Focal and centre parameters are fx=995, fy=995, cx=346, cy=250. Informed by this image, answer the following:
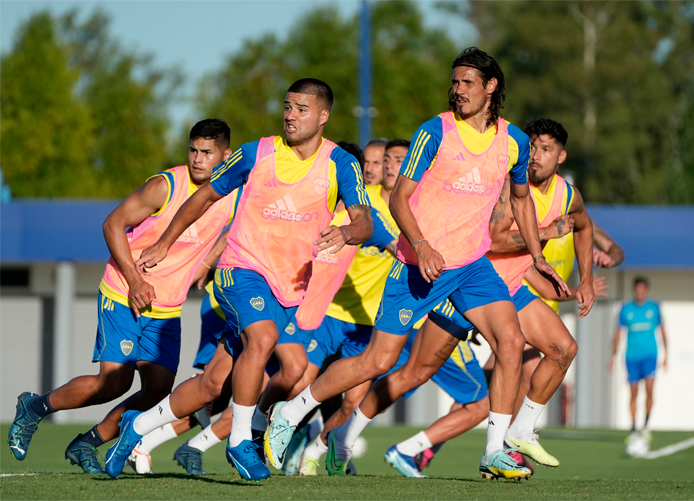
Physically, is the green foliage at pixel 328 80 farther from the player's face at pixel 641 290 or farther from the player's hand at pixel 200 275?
the player's hand at pixel 200 275

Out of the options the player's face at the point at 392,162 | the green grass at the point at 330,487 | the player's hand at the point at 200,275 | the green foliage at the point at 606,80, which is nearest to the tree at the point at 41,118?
the green foliage at the point at 606,80

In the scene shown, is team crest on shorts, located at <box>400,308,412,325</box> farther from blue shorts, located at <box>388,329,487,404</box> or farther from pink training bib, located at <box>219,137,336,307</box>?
blue shorts, located at <box>388,329,487,404</box>

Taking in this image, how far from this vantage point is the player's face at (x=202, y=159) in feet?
23.7

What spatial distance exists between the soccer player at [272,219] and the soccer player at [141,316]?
2.25ft

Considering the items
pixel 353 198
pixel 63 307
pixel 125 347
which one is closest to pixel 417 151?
pixel 353 198

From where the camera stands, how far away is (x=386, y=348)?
647 centimetres

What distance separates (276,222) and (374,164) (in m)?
2.59

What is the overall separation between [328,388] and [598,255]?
109 inches

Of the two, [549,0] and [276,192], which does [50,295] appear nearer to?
[276,192]

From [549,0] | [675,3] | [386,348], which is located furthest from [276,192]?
[675,3]

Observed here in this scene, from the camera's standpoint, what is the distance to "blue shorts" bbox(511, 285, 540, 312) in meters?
6.99

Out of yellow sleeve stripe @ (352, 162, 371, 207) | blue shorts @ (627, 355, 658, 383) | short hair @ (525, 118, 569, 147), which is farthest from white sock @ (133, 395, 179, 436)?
blue shorts @ (627, 355, 658, 383)

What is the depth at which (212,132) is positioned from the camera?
7.37m

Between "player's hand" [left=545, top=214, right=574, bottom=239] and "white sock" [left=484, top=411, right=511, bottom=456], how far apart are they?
59.8 inches
